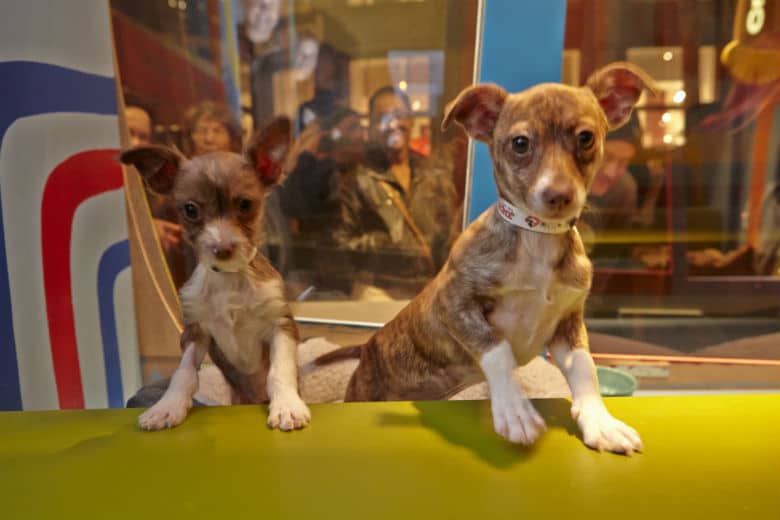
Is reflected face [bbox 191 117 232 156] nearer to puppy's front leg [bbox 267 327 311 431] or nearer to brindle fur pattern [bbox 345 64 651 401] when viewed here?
A: puppy's front leg [bbox 267 327 311 431]

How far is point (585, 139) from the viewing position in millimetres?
1093

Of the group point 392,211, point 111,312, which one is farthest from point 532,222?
point 111,312

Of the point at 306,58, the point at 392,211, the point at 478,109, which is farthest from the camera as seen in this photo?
the point at 392,211

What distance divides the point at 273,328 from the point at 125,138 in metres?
1.16

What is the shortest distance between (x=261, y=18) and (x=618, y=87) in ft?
5.57

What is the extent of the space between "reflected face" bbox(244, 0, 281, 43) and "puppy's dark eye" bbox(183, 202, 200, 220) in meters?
1.41

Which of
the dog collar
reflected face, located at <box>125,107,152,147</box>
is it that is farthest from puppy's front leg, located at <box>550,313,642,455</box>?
reflected face, located at <box>125,107,152,147</box>

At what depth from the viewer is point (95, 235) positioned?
1.95 metres

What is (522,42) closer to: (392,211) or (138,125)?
(392,211)

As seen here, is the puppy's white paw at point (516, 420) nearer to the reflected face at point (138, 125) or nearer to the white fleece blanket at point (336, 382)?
the white fleece blanket at point (336, 382)

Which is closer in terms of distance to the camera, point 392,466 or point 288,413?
point 392,466

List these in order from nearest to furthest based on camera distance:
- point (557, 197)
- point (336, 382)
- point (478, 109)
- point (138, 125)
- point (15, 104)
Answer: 1. point (557, 197)
2. point (478, 109)
3. point (15, 104)
4. point (336, 382)
5. point (138, 125)

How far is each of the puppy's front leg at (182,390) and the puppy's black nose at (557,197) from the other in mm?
908

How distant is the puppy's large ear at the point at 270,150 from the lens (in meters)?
1.34
